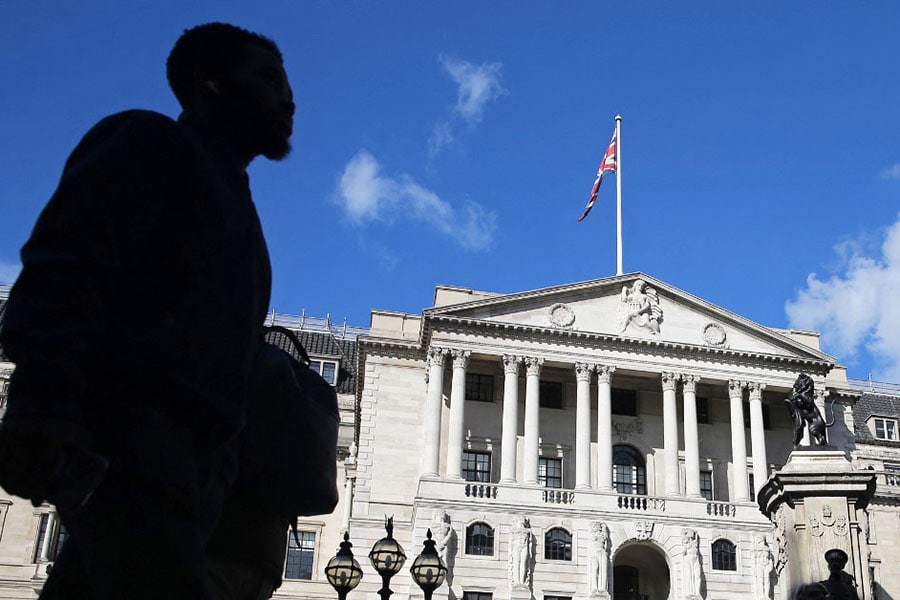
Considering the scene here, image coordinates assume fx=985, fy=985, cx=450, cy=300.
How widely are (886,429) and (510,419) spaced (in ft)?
103

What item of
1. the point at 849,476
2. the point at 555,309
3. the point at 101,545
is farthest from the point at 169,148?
the point at 555,309

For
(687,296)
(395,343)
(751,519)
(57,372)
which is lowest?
(57,372)

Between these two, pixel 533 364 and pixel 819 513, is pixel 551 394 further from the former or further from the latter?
pixel 819 513

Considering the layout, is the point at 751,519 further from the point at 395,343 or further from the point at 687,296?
the point at 395,343

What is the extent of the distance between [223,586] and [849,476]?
13.5 meters

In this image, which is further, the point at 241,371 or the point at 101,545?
the point at 241,371

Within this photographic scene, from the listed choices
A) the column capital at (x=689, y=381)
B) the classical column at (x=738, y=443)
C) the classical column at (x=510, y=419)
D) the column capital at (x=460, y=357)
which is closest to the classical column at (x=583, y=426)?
the classical column at (x=510, y=419)

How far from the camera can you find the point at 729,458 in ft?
165

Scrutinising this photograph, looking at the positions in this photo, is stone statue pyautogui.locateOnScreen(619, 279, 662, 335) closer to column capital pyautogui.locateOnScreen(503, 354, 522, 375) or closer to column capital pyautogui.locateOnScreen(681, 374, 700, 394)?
column capital pyautogui.locateOnScreen(681, 374, 700, 394)

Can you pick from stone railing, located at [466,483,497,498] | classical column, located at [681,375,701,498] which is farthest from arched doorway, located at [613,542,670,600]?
stone railing, located at [466,483,497,498]

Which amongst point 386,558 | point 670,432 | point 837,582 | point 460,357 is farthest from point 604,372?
point 837,582

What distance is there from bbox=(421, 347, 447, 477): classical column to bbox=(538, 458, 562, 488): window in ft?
17.4

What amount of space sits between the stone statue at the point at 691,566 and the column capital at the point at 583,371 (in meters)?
8.71

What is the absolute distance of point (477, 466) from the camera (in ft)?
157
